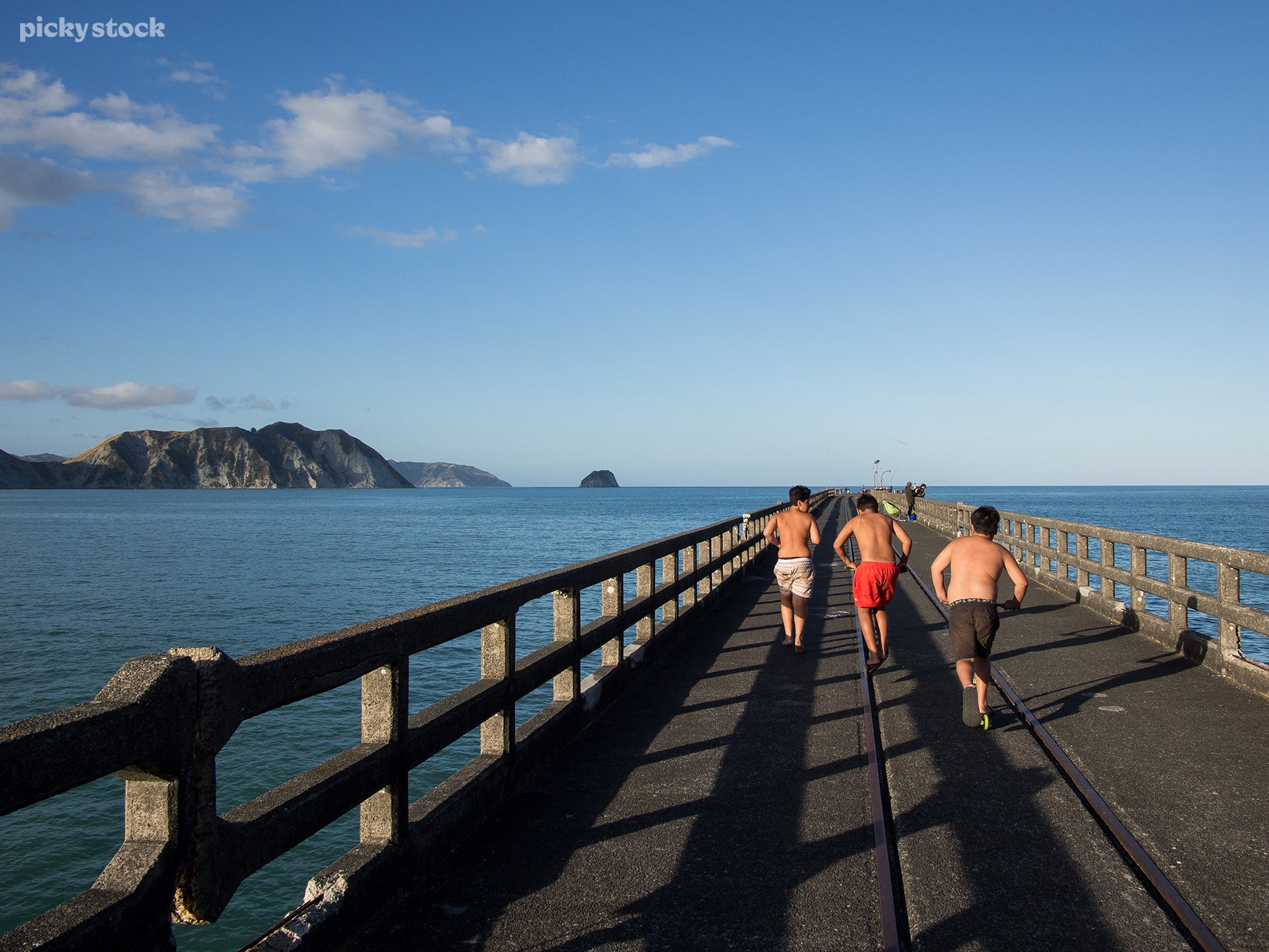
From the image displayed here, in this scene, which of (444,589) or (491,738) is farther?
(444,589)

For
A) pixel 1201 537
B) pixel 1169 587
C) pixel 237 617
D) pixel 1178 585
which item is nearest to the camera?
pixel 1178 585

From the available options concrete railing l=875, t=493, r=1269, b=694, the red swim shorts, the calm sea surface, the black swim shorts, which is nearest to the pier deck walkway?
concrete railing l=875, t=493, r=1269, b=694

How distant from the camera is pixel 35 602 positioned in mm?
30828

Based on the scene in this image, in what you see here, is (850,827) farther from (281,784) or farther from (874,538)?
(874,538)

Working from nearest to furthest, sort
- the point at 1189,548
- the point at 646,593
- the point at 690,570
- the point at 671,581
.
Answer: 1. the point at 646,593
2. the point at 1189,548
3. the point at 671,581
4. the point at 690,570

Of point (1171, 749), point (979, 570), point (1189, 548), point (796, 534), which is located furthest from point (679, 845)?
point (1189, 548)

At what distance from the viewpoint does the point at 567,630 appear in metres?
6.43

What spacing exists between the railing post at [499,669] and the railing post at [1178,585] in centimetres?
784

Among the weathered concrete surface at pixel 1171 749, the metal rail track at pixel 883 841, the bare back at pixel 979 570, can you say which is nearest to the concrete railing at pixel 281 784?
the metal rail track at pixel 883 841

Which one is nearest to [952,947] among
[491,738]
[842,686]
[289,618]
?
[491,738]

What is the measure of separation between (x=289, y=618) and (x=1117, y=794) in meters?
25.2

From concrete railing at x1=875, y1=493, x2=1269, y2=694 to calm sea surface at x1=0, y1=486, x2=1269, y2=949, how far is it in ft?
28.4

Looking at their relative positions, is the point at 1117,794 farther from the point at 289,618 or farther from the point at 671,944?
the point at 289,618

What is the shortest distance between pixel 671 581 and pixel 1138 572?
5.93 metres
